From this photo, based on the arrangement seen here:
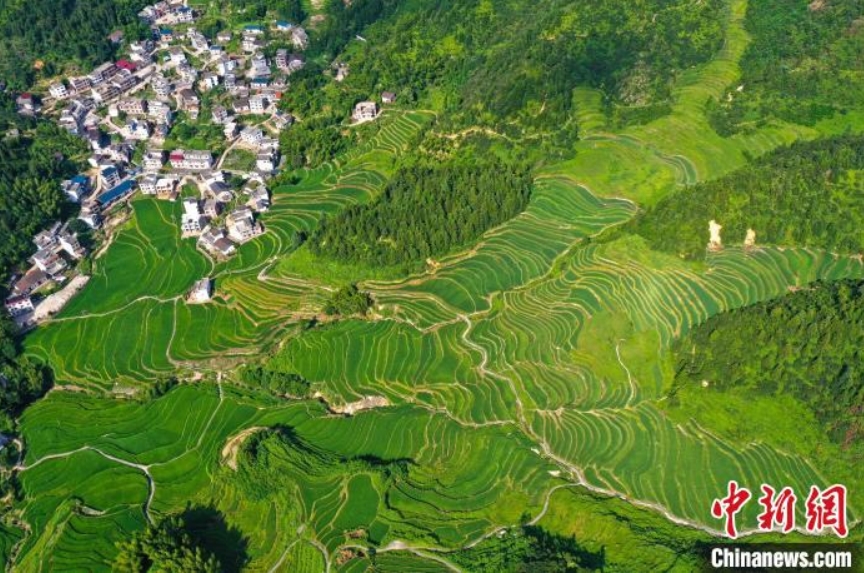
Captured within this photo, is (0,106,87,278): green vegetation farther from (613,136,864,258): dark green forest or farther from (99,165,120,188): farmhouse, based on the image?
(613,136,864,258): dark green forest

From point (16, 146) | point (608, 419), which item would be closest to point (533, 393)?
point (608, 419)

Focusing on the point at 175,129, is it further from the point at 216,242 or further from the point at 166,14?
the point at 166,14

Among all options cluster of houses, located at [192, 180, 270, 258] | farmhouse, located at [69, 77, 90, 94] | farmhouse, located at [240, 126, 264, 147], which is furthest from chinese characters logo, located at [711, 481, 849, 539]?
farmhouse, located at [69, 77, 90, 94]

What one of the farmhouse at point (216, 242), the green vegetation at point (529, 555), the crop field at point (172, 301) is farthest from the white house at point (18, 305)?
the green vegetation at point (529, 555)

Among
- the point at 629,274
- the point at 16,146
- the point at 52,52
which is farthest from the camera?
the point at 52,52

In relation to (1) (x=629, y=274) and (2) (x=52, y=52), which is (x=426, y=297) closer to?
(1) (x=629, y=274)
